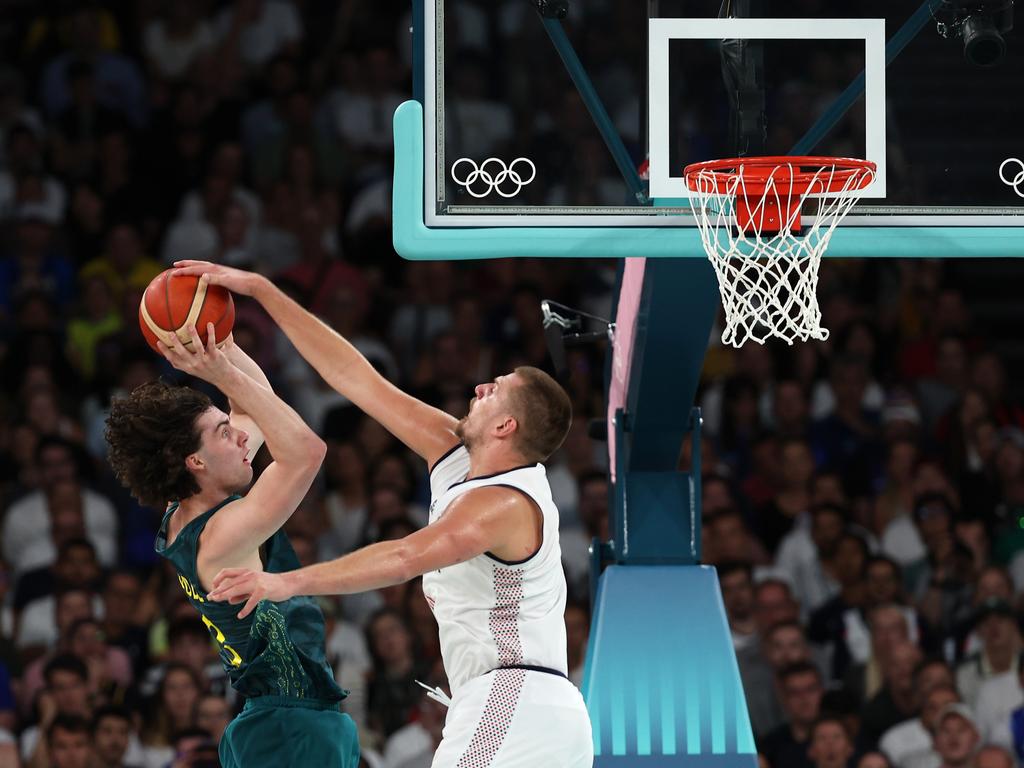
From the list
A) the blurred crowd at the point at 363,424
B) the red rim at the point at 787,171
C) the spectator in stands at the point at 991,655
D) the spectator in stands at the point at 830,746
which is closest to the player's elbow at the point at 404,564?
the red rim at the point at 787,171

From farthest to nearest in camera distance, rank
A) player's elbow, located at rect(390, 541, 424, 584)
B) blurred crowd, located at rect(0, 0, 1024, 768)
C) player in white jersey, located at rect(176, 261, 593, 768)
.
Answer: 1. blurred crowd, located at rect(0, 0, 1024, 768)
2. player in white jersey, located at rect(176, 261, 593, 768)
3. player's elbow, located at rect(390, 541, 424, 584)

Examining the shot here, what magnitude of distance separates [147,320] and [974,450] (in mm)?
6116

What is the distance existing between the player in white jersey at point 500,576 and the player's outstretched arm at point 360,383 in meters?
0.01

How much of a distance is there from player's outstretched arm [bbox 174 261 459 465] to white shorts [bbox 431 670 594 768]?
2.84 ft

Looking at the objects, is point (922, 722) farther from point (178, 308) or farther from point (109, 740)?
point (178, 308)

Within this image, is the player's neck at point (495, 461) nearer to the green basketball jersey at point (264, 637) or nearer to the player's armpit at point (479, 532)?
the player's armpit at point (479, 532)

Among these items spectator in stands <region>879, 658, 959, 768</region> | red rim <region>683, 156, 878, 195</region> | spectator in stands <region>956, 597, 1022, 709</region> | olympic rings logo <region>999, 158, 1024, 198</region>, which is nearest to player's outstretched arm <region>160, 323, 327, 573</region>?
red rim <region>683, 156, 878, 195</region>

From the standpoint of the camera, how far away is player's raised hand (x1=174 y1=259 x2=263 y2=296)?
459 centimetres

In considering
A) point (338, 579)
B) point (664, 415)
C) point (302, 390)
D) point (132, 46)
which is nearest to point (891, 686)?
point (664, 415)

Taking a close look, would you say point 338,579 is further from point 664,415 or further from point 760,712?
point 760,712

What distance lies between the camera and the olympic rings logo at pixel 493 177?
15.5 ft

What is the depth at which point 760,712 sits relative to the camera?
8.00 metres

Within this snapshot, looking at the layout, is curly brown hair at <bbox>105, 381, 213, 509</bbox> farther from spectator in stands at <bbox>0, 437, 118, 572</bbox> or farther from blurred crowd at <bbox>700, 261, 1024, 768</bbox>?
spectator in stands at <bbox>0, 437, 118, 572</bbox>

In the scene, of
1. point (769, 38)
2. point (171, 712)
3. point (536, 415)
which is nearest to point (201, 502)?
point (536, 415)
